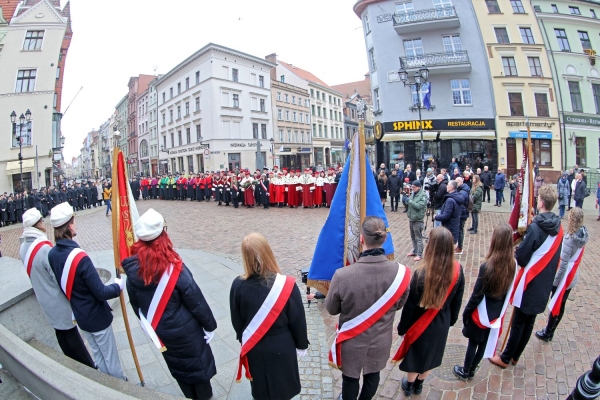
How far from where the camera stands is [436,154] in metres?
27.6

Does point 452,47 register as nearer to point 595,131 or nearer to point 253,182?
point 595,131

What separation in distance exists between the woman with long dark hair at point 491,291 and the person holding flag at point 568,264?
1.37 metres

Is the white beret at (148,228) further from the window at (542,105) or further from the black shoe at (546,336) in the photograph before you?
the window at (542,105)

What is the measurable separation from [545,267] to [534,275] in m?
0.14

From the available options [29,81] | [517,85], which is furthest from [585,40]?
[29,81]

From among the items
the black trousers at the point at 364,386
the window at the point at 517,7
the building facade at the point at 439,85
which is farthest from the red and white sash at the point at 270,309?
the window at the point at 517,7

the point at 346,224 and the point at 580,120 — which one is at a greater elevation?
the point at 580,120

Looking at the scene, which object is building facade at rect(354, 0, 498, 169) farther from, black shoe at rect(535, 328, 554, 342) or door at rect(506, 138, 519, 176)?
black shoe at rect(535, 328, 554, 342)

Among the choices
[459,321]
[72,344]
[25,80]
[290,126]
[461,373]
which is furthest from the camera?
[290,126]

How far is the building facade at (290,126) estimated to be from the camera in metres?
47.6

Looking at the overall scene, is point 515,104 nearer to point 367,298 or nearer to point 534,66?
point 534,66

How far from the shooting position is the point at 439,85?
27562mm

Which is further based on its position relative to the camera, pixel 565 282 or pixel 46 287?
pixel 565 282

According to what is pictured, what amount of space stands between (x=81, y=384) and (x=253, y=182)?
1557 centimetres
